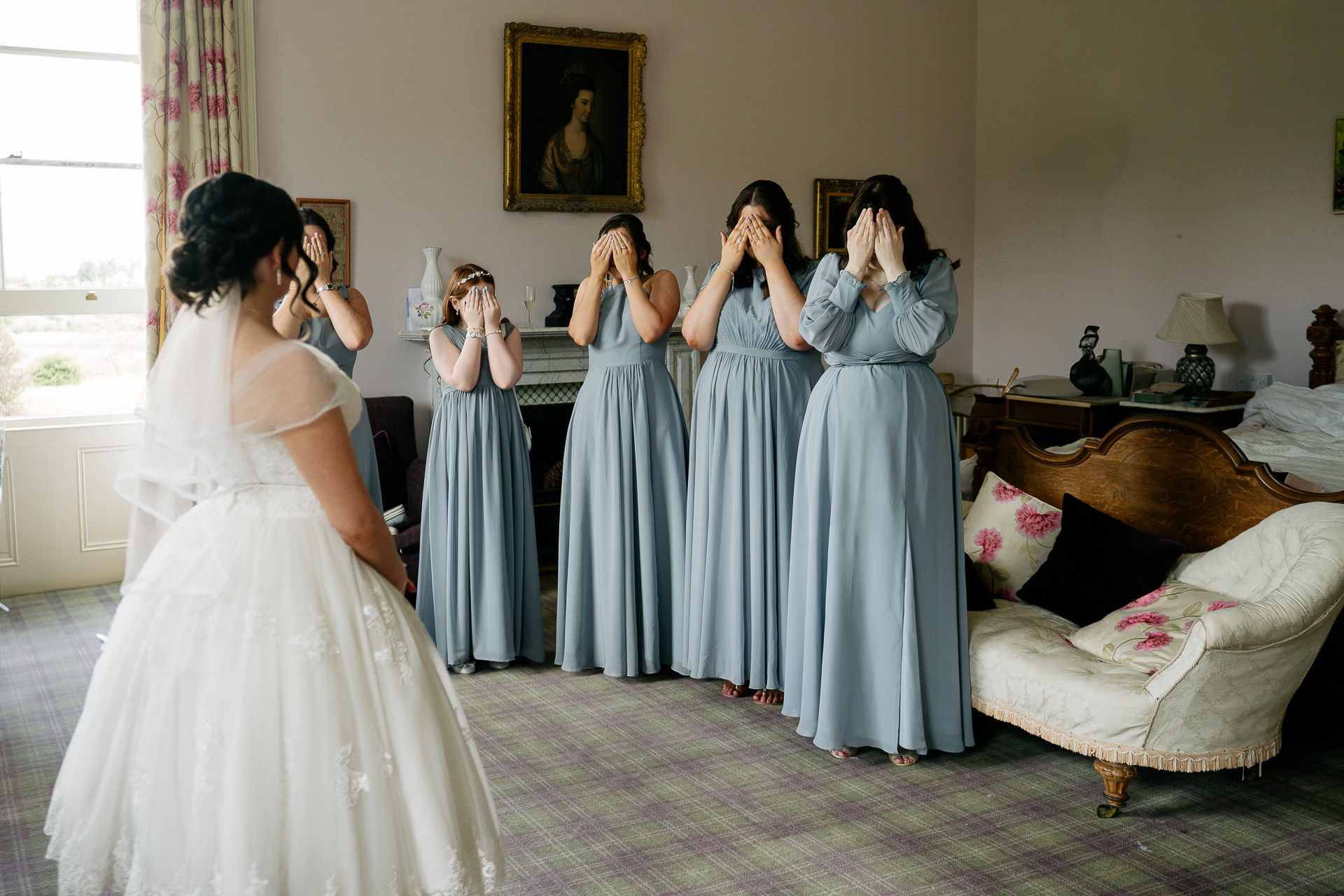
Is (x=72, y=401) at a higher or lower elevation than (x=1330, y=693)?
higher

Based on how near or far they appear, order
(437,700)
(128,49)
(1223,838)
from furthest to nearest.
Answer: (128,49)
(1223,838)
(437,700)

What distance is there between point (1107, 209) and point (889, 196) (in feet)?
14.3

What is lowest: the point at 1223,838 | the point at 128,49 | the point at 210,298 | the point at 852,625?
the point at 1223,838

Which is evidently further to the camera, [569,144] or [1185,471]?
[569,144]

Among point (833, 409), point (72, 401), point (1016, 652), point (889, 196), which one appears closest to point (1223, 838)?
point (1016, 652)

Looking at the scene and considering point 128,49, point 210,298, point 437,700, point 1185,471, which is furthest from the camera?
point 128,49

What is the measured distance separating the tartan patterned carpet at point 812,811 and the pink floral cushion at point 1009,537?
0.54 m

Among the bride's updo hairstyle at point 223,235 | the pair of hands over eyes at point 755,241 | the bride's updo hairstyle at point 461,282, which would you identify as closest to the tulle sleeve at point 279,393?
the bride's updo hairstyle at point 223,235

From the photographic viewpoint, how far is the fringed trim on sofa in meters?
2.63

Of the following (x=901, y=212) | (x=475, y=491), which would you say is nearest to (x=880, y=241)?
(x=901, y=212)

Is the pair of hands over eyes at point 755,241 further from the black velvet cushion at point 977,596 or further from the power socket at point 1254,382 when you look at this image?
the power socket at point 1254,382

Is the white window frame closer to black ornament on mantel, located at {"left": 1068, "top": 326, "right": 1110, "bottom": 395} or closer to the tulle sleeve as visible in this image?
the tulle sleeve

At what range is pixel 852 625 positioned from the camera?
9.88 ft

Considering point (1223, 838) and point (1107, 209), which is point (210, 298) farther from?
point (1107, 209)
